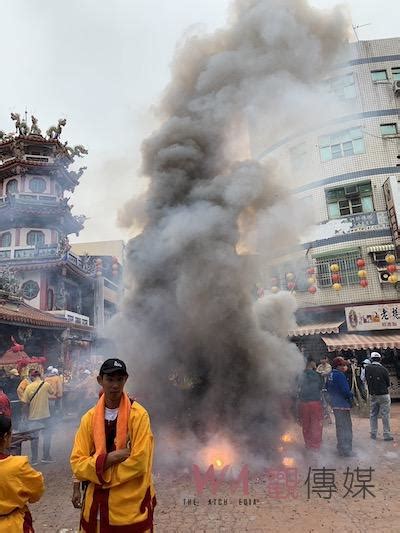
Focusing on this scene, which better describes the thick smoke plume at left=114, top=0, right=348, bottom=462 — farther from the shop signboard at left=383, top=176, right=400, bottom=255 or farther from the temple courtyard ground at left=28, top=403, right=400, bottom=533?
the shop signboard at left=383, top=176, right=400, bottom=255

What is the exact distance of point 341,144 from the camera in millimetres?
18500

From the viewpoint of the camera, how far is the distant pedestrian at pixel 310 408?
24.6ft

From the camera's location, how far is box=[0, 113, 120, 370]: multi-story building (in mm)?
24422

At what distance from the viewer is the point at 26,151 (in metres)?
28.5

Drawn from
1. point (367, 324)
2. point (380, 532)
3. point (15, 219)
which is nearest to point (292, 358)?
point (380, 532)

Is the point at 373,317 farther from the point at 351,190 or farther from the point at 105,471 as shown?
the point at 105,471

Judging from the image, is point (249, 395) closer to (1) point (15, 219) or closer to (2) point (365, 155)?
(2) point (365, 155)

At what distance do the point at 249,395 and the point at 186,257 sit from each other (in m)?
3.06

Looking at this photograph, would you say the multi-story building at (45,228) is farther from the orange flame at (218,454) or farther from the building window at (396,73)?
the building window at (396,73)

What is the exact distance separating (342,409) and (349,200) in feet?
42.8

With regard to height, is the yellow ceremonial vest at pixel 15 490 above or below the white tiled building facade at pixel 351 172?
below

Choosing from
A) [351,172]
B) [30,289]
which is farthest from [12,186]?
[351,172]

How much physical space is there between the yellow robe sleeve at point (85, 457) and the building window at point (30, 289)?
75.9 feet

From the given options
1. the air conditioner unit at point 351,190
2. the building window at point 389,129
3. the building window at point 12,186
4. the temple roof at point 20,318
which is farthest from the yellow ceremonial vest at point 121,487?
the building window at point 12,186
